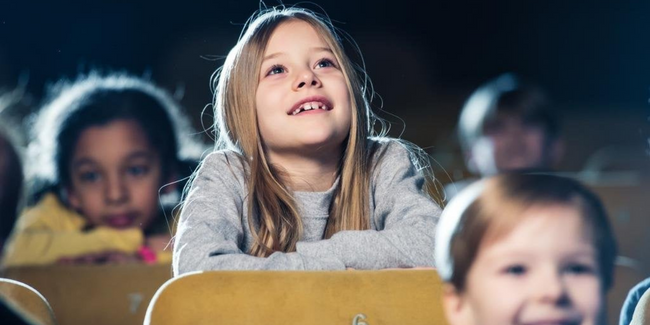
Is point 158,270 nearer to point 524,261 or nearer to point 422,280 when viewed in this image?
point 422,280

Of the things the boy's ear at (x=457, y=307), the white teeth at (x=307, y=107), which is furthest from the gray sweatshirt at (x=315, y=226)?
the boy's ear at (x=457, y=307)

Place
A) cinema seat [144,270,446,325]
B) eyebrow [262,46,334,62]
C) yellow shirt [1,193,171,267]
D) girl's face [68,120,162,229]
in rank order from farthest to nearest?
girl's face [68,120,162,229] < yellow shirt [1,193,171,267] < eyebrow [262,46,334,62] < cinema seat [144,270,446,325]

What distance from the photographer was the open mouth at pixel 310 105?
143 cm

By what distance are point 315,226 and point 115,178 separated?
1.56m

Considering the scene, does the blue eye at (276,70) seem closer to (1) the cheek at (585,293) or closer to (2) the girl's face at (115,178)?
(1) the cheek at (585,293)

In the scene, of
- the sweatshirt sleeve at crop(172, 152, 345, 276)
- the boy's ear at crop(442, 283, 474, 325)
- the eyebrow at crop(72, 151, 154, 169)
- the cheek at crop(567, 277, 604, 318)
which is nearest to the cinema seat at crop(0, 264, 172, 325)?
the sweatshirt sleeve at crop(172, 152, 345, 276)

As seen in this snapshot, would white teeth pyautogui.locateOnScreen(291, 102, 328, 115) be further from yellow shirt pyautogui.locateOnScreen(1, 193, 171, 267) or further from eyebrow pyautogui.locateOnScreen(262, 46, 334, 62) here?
yellow shirt pyautogui.locateOnScreen(1, 193, 171, 267)

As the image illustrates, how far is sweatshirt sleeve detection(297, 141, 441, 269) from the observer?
124cm

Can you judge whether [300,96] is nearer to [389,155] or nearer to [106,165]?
[389,155]

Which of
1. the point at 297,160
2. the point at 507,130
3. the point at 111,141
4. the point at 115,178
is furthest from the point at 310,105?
the point at 111,141

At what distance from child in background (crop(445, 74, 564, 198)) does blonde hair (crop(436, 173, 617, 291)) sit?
1.67 m

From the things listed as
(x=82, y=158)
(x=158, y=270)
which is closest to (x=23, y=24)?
(x=82, y=158)

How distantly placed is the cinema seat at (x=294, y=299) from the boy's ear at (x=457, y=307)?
176 mm

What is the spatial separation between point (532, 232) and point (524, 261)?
2 cm
